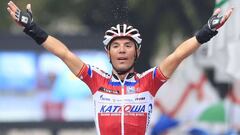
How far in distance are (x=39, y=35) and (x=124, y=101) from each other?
3.35 ft

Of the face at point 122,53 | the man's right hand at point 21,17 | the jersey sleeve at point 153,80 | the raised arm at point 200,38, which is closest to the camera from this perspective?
the raised arm at point 200,38

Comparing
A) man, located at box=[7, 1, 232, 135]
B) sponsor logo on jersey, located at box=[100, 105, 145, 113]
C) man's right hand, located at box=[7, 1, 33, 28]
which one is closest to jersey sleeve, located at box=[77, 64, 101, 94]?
man, located at box=[7, 1, 232, 135]

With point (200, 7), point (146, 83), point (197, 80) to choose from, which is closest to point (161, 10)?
point (200, 7)

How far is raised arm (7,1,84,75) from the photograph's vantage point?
32.8ft

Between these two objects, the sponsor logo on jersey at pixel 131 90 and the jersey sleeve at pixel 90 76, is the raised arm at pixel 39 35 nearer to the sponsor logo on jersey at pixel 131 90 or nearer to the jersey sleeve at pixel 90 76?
the jersey sleeve at pixel 90 76

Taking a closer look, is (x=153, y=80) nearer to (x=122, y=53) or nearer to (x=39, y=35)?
(x=122, y=53)

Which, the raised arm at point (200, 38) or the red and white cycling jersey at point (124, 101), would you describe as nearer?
the raised arm at point (200, 38)

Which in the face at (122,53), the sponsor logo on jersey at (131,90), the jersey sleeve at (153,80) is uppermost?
the face at (122,53)

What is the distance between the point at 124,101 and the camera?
401 inches

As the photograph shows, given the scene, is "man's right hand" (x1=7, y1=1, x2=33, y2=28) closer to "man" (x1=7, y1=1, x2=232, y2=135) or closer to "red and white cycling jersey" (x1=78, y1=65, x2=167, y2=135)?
"man" (x1=7, y1=1, x2=232, y2=135)

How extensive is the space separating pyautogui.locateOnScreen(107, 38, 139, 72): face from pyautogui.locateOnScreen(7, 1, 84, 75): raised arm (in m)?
0.33

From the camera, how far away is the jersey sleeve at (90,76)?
10.3 m

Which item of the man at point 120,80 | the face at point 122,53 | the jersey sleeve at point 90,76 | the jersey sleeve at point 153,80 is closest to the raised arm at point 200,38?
the man at point 120,80

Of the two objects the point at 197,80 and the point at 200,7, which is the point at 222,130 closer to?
the point at 197,80
